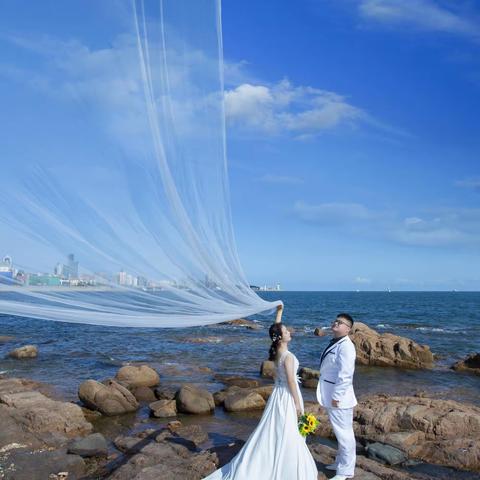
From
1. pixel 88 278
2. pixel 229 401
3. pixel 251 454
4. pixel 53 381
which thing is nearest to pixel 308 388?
pixel 229 401

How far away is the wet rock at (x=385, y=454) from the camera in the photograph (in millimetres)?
8531

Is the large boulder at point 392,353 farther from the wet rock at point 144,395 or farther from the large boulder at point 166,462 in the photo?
the large boulder at point 166,462

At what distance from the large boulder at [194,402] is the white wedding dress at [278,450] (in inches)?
252

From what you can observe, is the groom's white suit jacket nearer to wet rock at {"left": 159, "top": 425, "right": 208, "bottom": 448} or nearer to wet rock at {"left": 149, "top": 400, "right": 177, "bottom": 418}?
wet rock at {"left": 159, "top": 425, "right": 208, "bottom": 448}

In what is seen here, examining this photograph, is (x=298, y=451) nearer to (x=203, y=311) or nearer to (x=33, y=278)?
(x=203, y=311)

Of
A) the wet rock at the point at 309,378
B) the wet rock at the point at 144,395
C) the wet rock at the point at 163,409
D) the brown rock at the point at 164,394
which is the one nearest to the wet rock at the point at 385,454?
the wet rock at the point at 163,409

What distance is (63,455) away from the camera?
329 inches


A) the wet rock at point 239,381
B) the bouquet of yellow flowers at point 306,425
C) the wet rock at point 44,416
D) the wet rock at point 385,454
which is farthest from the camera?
the wet rock at point 239,381

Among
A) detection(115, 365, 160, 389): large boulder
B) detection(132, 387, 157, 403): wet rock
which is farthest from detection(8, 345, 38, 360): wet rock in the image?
detection(132, 387, 157, 403): wet rock

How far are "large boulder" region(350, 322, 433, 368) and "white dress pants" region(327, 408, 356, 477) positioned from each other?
633 inches

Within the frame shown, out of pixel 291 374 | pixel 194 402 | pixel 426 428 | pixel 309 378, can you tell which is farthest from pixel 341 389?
pixel 309 378

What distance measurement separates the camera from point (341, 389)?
6.63 m

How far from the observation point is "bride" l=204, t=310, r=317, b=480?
20.0 feet

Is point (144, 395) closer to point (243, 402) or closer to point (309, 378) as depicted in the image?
point (243, 402)
